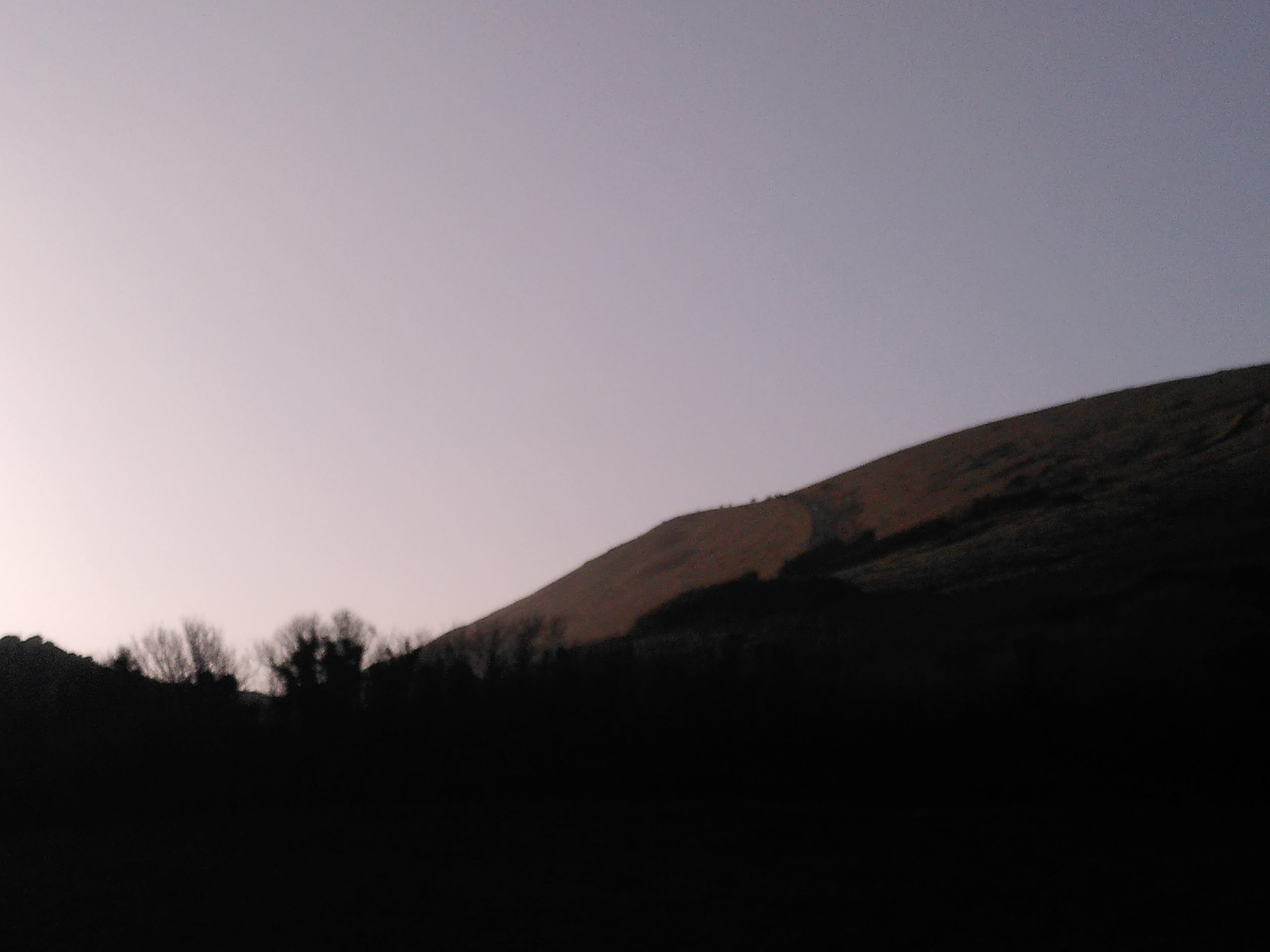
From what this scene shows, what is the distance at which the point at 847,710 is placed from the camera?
23281 millimetres

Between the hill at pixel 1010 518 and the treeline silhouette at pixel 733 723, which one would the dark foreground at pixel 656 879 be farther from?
the hill at pixel 1010 518

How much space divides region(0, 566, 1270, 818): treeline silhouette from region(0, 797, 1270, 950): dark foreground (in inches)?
49.3

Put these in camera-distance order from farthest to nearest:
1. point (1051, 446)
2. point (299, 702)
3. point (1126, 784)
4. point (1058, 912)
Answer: point (1051, 446), point (299, 702), point (1126, 784), point (1058, 912)

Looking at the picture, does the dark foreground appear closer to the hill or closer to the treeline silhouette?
the treeline silhouette

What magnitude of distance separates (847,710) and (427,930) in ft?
36.5

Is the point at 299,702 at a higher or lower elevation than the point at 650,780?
higher

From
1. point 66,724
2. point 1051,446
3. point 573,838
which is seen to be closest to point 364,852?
point 573,838

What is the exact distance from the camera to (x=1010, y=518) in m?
38.8

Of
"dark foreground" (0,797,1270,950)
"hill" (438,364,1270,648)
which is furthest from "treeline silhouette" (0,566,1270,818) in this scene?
"hill" (438,364,1270,648)

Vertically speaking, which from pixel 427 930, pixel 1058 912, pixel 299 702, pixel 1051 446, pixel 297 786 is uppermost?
pixel 1051 446

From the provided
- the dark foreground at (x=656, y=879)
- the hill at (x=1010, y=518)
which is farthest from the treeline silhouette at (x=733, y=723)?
the hill at (x=1010, y=518)

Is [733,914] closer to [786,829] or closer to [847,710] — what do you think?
[786,829]

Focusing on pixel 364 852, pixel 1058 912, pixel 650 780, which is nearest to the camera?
pixel 1058 912

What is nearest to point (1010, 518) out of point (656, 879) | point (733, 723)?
point (733, 723)
